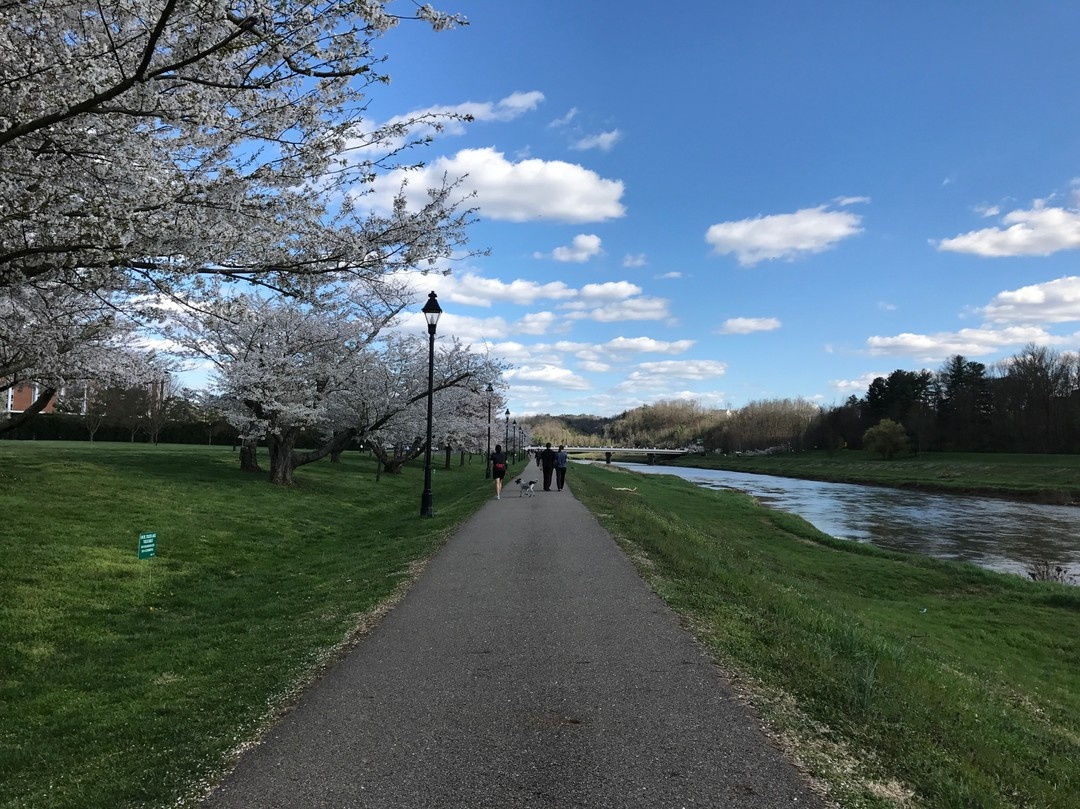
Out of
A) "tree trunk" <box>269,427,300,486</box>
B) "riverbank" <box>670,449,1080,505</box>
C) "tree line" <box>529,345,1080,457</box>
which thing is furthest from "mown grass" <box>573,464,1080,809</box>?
"tree line" <box>529,345,1080,457</box>

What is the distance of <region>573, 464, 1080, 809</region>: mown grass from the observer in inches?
149

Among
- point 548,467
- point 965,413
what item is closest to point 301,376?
point 548,467

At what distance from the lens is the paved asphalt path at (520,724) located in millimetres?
3410

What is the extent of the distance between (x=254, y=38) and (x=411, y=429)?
1009 inches

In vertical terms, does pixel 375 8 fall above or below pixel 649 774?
above

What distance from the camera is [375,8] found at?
14.6ft

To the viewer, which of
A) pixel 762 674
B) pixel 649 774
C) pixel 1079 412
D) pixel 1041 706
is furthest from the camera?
pixel 1079 412

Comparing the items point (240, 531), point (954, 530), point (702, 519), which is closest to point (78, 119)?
point (240, 531)

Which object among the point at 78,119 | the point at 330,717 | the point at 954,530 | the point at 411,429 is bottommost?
the point at 954,530

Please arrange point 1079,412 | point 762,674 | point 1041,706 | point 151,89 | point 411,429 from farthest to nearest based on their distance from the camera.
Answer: point 1079,412 < point 411,429 < point 1041,706 < point 762,674 < point 151,89

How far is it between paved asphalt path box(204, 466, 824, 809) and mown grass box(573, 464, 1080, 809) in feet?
1.39

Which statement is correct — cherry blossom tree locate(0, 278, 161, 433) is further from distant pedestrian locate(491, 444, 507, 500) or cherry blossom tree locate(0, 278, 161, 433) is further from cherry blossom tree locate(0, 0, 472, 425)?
distant pedestrian locate(491, 444, 507, 500)

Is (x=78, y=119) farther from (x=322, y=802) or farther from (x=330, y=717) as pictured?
(x=322, y=802)

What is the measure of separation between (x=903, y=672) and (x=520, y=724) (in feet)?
12.5
